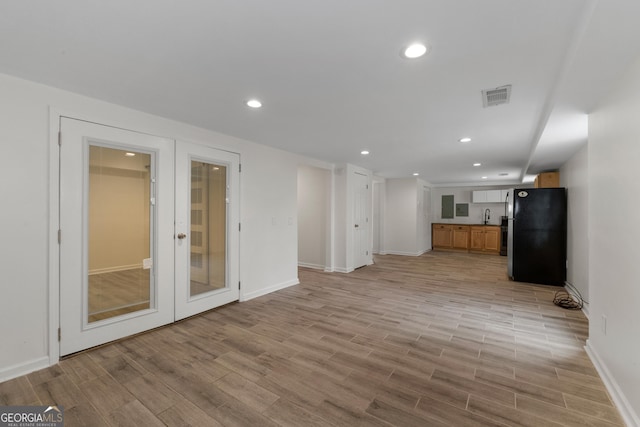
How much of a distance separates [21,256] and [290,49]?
103 inches

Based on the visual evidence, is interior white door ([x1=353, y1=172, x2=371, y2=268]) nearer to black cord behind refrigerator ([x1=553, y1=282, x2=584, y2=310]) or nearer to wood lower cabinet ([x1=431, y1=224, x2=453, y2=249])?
black cord behind refrigerator ([x1=553, y1=282, x2=584, y2=310])

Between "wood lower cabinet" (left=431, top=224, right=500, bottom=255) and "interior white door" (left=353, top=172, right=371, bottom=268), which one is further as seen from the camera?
"wood lower cabinet" (left=431, top=224, right=500, bottom=255)

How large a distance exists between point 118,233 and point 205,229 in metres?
0.94

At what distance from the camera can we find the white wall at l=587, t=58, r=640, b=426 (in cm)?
170

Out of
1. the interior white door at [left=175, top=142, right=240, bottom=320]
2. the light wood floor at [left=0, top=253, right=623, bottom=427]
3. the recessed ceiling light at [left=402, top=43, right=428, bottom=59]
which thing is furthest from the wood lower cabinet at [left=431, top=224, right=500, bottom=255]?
the recessed ceiling light at [left=402, top=43, right=428, bottom=59]

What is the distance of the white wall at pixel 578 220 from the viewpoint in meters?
3.80

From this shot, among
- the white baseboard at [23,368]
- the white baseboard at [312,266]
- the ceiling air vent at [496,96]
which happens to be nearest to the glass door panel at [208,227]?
the white baseboard at [23,368]

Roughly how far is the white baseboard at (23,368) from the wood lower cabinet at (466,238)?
32.1ft

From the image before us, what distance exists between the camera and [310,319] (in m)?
3.38

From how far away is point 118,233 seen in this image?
2840 millimetres

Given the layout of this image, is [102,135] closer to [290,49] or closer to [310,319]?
[290,49]

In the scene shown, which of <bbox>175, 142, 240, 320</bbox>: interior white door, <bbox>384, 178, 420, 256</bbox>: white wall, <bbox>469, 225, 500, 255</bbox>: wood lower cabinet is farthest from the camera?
<bbox>469, 225, 500, 255</bbox>: wood lower cabinet

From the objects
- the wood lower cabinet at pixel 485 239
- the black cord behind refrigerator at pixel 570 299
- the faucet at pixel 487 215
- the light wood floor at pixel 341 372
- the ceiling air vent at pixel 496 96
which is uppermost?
the ceiling air vent at pixel 496 96

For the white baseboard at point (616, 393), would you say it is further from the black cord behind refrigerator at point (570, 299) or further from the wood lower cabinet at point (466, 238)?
the wood lower cabinet at point (466, 238)
